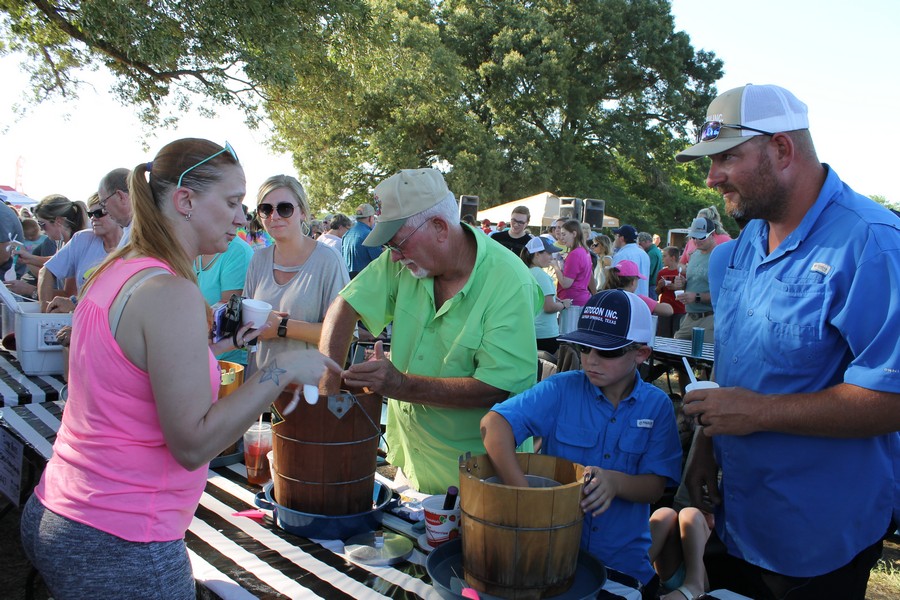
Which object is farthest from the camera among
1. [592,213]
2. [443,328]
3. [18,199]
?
[18,199]

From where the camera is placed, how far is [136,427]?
1.39 m

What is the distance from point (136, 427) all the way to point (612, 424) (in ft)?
4.44

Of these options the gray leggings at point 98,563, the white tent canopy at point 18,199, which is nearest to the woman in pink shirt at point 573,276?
the gray leggings at point 98,563

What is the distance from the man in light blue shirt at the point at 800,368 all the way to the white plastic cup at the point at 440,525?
707 mm

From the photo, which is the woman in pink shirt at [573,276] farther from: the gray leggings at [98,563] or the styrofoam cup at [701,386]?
the gray leggings at [98,563]

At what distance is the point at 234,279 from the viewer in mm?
3676

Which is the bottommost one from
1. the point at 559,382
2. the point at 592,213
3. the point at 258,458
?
the point at 258,458

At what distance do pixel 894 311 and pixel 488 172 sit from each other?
22.4m

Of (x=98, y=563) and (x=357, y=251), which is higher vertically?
(x=357, y=251)

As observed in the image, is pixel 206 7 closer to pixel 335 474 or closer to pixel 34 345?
pixel 34 345

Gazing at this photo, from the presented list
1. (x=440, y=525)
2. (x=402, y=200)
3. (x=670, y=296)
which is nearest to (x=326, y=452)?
(x=440, y=525)

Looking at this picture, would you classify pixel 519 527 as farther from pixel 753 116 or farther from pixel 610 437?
pixel 753 116

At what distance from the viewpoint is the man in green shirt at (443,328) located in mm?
2164

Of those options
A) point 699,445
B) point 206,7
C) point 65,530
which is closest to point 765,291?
point 699,445
